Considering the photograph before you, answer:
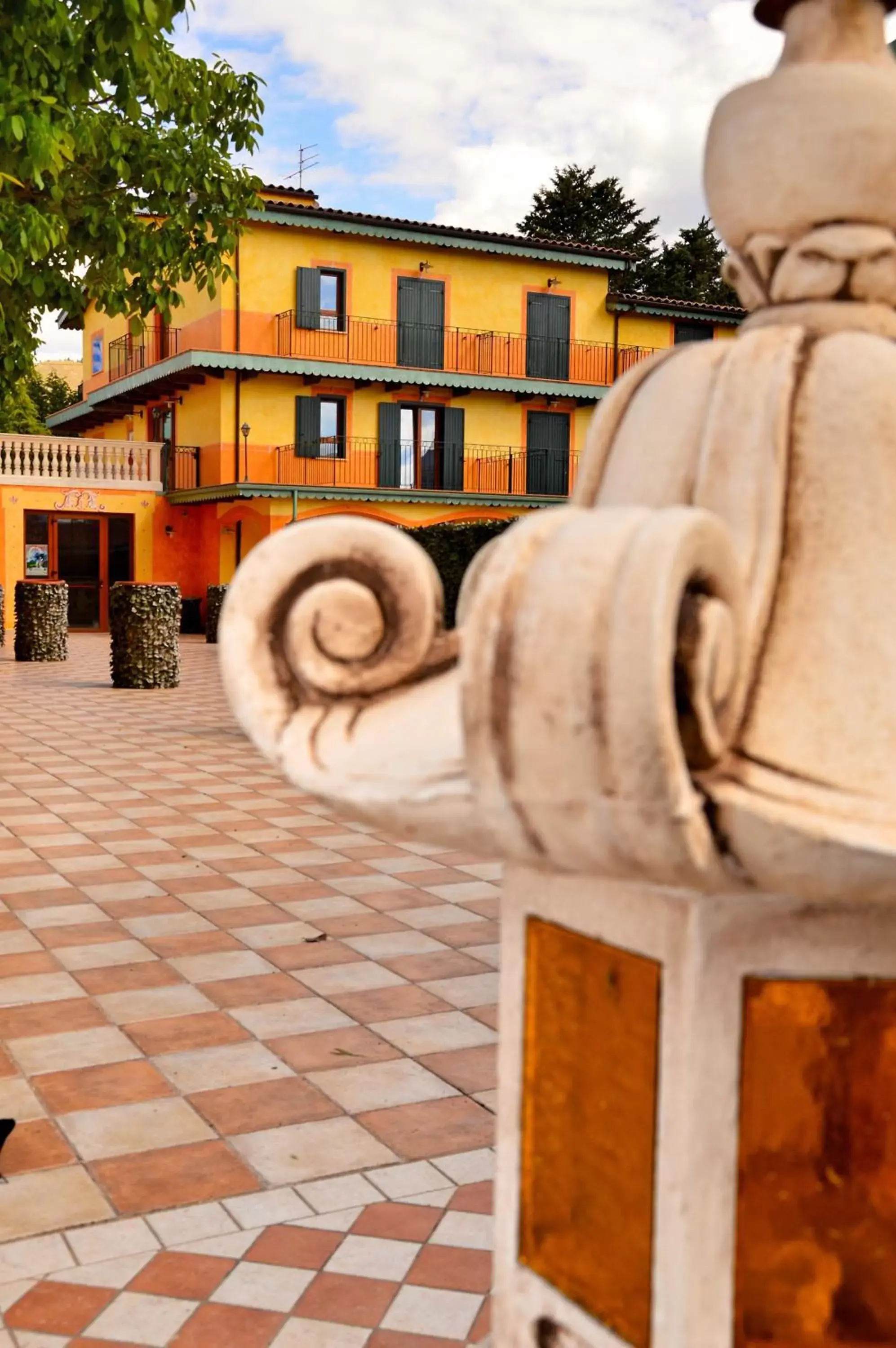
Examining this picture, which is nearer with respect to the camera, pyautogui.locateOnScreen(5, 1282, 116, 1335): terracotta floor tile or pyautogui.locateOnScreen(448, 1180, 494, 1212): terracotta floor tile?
pyautogui.locateOnScreen(5, 1282, 116, 1335): terracotta floor tile

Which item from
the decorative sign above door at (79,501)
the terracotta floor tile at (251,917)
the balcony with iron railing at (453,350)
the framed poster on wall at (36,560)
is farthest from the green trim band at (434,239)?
the terracotta floor tile at (251,917)

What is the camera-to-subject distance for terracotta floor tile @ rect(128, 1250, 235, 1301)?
2697 mm

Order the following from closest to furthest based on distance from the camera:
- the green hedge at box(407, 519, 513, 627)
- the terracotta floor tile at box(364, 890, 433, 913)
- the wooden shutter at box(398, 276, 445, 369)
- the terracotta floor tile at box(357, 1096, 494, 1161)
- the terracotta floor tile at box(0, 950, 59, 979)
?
1. the terracotta floor tile at box(357, 1096, 494, 1161)
2. the terracotta floor tile at box(0, 950, 59, 979)
3. the terracotta floor tile at box(364, 890, 433, 913)
4. the green hedge at box(407, 519, 513, 627)
5. the wooden shutter at box(398, 276, 445, 369)

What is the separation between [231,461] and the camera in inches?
1033

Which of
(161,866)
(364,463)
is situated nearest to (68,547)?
(364,463)

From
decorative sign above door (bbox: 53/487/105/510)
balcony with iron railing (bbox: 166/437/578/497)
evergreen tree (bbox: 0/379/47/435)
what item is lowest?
decorative sign above door (bbox: 53/487/105/510)

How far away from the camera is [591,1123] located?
1.77m

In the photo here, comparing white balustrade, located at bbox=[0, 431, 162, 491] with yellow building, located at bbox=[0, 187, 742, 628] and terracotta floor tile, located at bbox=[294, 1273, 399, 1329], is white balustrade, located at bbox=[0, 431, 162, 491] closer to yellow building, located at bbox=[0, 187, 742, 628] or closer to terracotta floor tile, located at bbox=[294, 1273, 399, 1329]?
yellow building, located at bbox=[0, 187, 742, 628]

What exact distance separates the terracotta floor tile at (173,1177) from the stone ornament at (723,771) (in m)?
1.47

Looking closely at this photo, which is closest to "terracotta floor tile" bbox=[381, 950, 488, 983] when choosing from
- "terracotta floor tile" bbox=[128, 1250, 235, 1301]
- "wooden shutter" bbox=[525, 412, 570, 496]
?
"terracotta floor tile" bbox=[128, 1250, 235, 1301]

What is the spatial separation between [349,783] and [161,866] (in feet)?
16.4

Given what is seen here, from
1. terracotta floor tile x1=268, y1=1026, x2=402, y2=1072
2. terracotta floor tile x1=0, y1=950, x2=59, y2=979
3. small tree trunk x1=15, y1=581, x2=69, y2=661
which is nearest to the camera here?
terracotta floor tile x1=268, y1=1026, x2=402, y2=1072

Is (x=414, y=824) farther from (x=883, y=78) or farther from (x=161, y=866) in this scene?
(x=161, y=866)

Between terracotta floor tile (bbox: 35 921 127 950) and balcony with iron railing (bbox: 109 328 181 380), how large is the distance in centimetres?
2348
